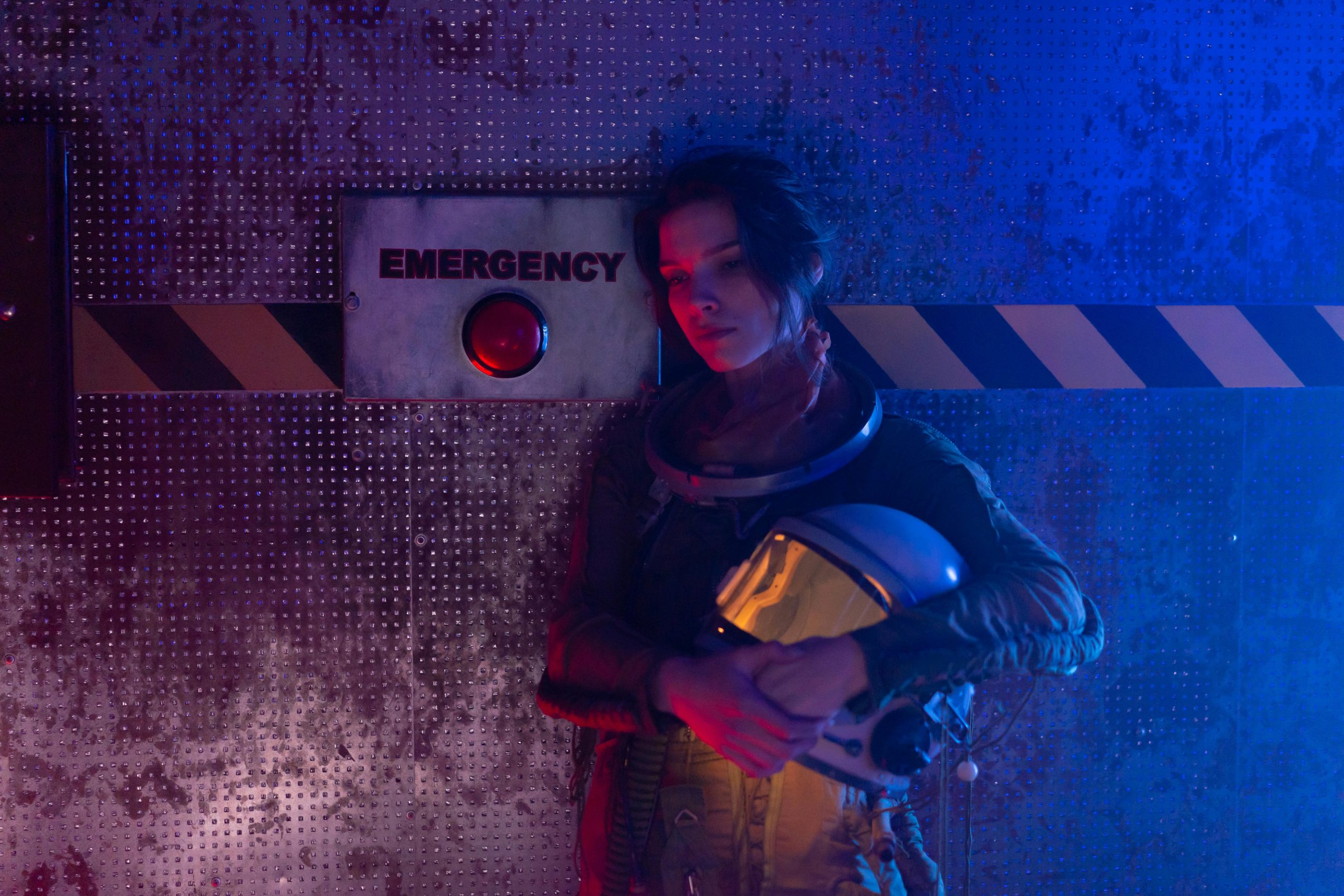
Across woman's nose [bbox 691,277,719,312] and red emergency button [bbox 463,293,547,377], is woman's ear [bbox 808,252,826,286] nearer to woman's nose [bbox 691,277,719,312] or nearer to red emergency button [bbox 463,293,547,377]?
woman's nose [bbox 691,277,719,312]

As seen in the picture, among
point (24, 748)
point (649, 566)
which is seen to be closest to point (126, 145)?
point (24, 748)

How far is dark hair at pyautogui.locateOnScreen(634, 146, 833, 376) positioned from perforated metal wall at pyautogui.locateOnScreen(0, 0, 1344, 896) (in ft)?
0.96

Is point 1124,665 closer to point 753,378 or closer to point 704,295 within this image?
point 753,378

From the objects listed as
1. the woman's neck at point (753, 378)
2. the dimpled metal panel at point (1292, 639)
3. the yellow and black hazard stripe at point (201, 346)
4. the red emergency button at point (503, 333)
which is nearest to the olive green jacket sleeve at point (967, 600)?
the woman's neck at point (753, 378)

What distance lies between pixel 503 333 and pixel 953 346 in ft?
3.78

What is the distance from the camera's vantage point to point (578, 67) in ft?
6.57

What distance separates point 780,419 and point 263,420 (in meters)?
1.31

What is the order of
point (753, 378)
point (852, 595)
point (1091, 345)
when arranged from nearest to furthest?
point (852, 595), point (753, 378), point (1091, 345)

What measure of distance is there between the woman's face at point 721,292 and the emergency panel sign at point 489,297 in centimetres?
34

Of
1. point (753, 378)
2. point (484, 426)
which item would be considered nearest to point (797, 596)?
point (753, 378)

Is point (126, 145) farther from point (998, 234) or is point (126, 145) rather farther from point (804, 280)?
point (998, 234)

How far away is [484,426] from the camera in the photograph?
204cm

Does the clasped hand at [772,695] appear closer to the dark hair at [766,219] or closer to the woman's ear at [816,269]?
the dark hair at [766,219]

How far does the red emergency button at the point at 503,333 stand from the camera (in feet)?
6.50
